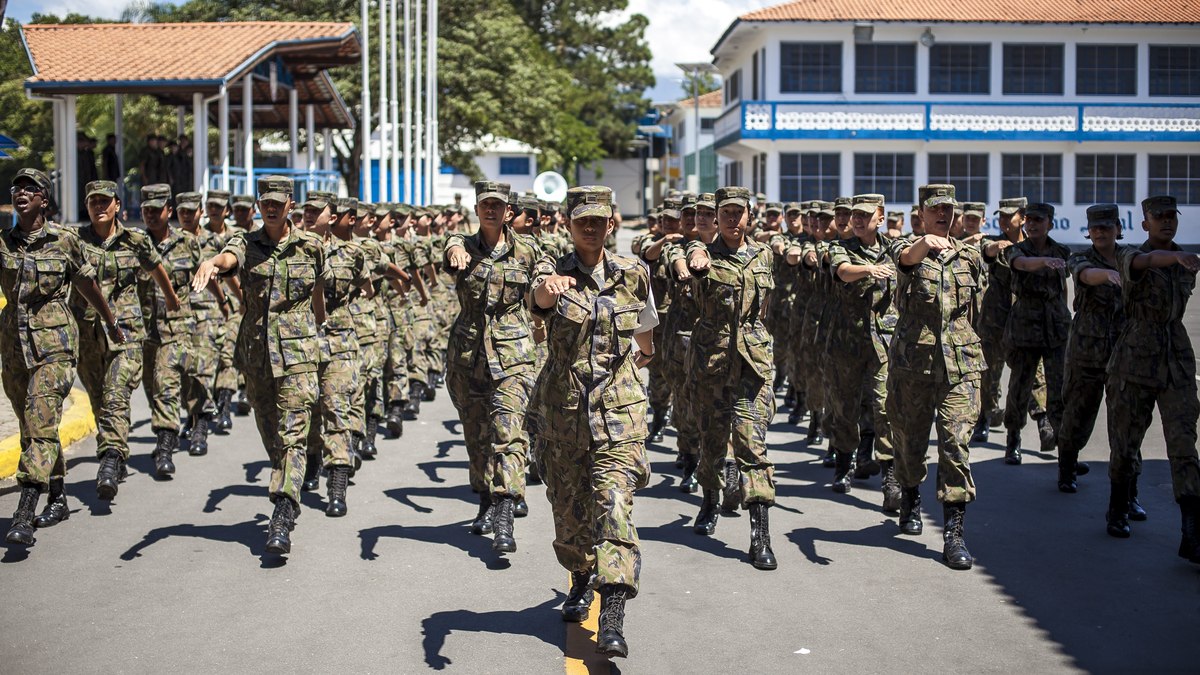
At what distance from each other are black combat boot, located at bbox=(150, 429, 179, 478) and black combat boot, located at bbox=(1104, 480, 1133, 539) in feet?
23.8

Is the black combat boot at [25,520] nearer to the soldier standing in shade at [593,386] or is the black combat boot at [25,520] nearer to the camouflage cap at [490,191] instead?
the camouflage cap at [490,191]

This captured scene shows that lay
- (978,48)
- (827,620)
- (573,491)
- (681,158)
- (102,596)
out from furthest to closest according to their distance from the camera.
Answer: (681,158) < (978,48) < (102,596) < (827,620) < (573,491)

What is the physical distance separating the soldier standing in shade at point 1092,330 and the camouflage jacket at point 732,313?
2245mm

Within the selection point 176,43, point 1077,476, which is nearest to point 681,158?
point 176,43

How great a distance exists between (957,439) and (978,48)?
115 ft

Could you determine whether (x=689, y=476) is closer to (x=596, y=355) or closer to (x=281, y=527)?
(x=281, y=527)

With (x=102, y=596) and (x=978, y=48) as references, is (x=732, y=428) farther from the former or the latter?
(x=978, y=48)

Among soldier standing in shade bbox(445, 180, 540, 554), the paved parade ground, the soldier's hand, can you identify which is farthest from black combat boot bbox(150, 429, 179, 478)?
the soldier's hand

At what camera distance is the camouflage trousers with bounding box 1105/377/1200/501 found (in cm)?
845

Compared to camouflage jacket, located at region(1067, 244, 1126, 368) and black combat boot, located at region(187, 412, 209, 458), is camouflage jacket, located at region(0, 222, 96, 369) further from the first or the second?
camouflage jacket, located at region(1067, 244, 1126, 368)

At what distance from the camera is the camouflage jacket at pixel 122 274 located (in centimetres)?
1020

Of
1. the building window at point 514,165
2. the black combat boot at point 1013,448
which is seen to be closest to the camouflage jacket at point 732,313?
the black combat boot at point 1013,448

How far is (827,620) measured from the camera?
23.6 feet

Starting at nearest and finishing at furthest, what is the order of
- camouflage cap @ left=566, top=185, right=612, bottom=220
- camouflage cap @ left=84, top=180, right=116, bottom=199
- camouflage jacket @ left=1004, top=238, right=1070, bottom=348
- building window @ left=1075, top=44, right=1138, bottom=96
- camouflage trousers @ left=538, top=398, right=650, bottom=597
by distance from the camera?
camouflage trousers @ left=538, top=398, right=650, bottom=597, camouflage cap @ left=566, top=185, right=612, bottom=220, camouflage cap @ left=84, top=180, right=116, bottom=199, camouflage jacket @ left=1004, top=238, right=1070, bottom=348, building window @ left=1075, top=44, right=1138, bottom=96
